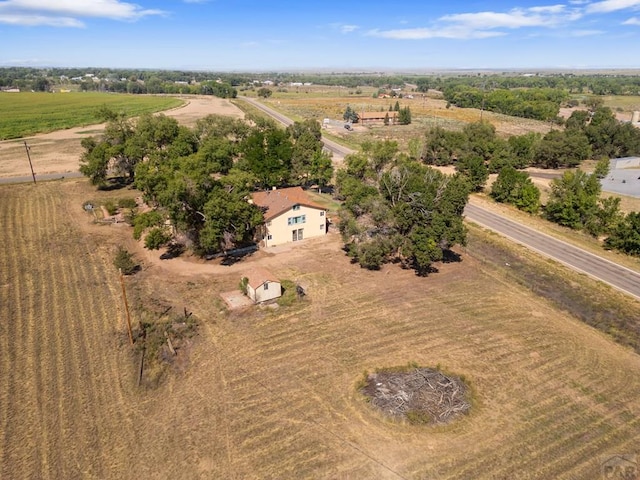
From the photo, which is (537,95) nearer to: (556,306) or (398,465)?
(556,306)

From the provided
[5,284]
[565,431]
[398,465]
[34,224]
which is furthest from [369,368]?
[34,224]

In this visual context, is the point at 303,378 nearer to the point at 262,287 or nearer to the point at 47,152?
the point at 262,287

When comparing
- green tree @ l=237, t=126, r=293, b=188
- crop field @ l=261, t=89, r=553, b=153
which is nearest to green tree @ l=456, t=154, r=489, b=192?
green tree @ l=237, t=126, r=293, b=188

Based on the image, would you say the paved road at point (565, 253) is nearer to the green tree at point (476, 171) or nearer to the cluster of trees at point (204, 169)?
the green tree at point (476, 171)

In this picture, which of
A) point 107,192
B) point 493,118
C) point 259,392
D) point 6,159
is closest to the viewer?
point 259,392

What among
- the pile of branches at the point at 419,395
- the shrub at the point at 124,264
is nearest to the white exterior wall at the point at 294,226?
the shrub at the point at 124,264

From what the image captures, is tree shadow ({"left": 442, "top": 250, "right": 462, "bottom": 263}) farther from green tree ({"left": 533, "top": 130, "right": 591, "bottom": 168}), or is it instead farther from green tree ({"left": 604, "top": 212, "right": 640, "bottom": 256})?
green tree ({"left": 533, "top": 130, "right": 591, "bottom": 168})

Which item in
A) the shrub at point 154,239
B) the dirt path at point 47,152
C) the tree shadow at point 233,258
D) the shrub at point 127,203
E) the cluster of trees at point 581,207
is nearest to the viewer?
the shrub at point 154,239

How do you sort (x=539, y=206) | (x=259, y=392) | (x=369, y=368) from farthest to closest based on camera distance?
(x=539, y=206), (x=369, y=368), (x=259, y=392)
